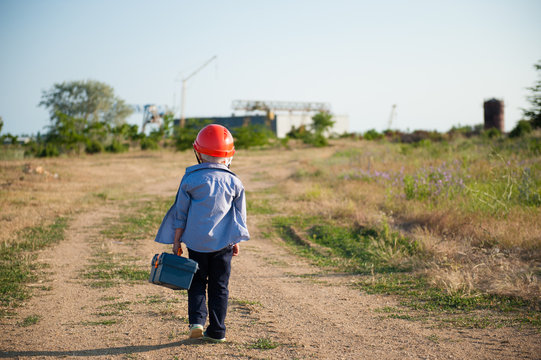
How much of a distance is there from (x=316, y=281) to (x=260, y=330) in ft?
5.95

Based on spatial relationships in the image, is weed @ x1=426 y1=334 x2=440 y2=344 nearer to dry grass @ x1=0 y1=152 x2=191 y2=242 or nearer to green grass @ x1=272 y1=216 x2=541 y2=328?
green grass @ x1=272 y1=216 x2=541 y2=328

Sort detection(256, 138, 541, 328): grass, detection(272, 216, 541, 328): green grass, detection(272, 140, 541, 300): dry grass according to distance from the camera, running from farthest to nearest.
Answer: detection(272, 140, 541, 300): dry grass → detection(256, 138, 541, 328): grass → detection(272, 216, 541, 328): green grass

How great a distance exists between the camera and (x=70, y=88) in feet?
172

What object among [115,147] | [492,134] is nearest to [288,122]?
[115,147]

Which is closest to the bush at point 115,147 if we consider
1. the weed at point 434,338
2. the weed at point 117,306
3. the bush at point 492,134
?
the bush at point 492,134

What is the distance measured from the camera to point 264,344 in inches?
148

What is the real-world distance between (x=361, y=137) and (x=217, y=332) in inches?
2154

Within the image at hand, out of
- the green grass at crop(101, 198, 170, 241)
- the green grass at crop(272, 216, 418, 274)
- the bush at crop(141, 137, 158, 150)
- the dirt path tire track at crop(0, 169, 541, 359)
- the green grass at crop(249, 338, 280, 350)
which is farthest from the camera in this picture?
the bush at crop(141, 137, 158, 150)

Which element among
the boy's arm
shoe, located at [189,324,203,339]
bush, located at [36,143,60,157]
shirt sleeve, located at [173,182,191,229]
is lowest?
shoe, located at [189,324,203,339]

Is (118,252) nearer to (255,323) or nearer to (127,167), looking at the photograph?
(255,323)

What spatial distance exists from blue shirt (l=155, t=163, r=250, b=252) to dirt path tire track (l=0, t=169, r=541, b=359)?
33.9 inches

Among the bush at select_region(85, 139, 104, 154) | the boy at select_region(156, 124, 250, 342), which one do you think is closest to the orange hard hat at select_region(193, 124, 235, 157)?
the boy at select_region(156, 124, 250, 342)

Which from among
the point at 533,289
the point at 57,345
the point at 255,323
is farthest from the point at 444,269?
the point at 57,345

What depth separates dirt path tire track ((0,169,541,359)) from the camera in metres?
3.61
